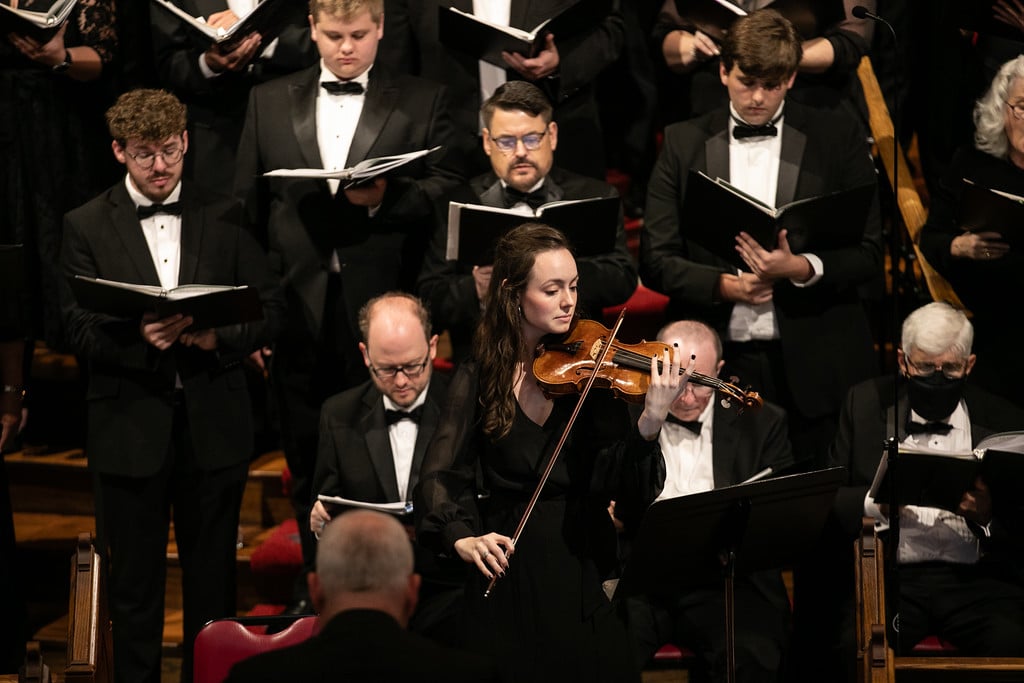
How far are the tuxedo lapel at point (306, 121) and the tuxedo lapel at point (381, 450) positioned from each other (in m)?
0.86

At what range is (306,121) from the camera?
16.0ft

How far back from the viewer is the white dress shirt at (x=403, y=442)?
14.9 ft

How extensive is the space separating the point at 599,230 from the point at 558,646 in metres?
1.49

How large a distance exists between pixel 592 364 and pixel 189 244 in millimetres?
1765

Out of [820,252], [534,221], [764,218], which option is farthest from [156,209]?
[820,252]

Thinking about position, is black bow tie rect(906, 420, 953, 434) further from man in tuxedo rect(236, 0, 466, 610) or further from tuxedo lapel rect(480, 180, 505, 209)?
man in tuxedo rect(236, 0, 466, 610)

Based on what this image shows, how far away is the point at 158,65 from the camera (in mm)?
5203

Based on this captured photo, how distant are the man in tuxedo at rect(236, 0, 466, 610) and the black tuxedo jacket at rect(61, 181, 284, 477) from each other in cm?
22

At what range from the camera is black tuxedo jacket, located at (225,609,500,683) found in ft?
7.70

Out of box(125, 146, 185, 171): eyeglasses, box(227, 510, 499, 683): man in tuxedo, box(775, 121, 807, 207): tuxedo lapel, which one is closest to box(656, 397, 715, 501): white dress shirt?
box(775, 121, 807, 207): tuxedo lapel

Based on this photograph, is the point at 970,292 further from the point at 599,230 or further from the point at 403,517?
the point at 403,517

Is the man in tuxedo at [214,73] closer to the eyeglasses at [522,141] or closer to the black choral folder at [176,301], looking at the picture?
the eyeglasses at [522,141]

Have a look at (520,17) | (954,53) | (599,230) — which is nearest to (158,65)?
(520,17)

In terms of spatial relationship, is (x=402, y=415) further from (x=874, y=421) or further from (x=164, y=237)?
(x=874, y=421)
